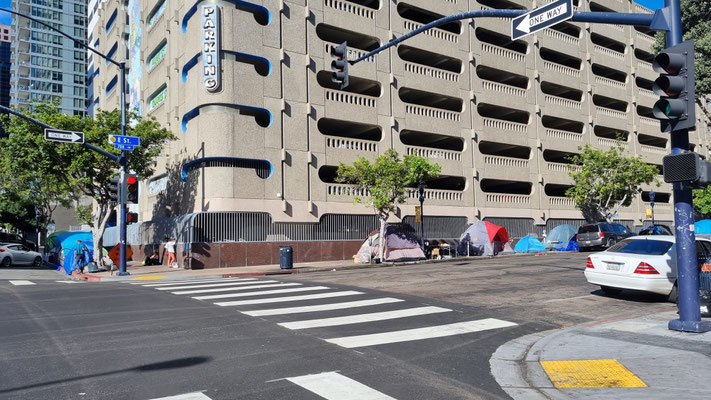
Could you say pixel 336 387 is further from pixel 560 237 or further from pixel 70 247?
pixel 560 237

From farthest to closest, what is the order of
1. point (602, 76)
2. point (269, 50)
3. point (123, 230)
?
1. point (602, 76)
2. point (269, 50)
3. point (123, 230)

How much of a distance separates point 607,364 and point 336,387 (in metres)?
3.44

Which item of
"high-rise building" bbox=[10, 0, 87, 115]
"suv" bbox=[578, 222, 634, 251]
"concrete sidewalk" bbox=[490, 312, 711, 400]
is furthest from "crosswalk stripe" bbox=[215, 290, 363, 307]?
"high-rise building" bbox=[10, 0, 87, 115]

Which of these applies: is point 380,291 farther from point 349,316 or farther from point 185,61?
point 185,61

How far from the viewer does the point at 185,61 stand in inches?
1249

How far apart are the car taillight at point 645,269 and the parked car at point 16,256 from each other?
110 feet

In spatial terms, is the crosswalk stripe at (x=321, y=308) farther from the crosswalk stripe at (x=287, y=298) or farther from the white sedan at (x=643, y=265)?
the white sedan at (x=643, y=265)

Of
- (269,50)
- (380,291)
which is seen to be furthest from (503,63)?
(380,291)

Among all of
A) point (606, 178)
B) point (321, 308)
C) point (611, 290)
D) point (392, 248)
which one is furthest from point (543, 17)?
point (606, 178)

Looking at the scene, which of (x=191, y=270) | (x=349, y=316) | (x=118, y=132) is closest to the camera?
(x=349, y=316)

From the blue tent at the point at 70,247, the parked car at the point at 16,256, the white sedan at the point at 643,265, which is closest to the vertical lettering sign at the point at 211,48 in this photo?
the blue tent at the point at 70,247

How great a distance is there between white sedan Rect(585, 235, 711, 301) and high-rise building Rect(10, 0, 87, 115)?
9436 centimetres

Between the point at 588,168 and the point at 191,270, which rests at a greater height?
the point at 588,168

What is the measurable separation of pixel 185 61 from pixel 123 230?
12.7 m
